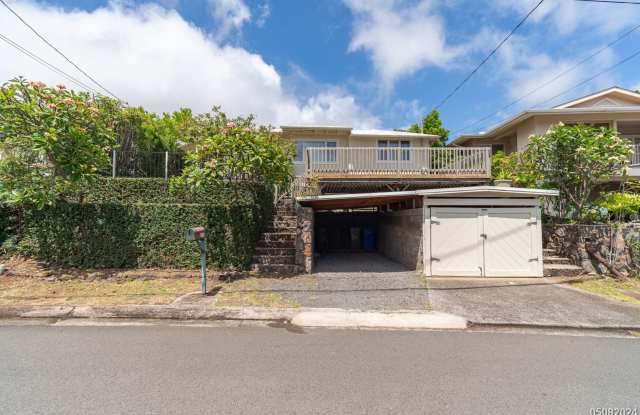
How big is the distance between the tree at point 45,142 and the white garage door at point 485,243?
9.06 meters

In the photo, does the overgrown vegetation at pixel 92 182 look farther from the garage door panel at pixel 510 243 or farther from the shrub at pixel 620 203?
the shrub at pixel 620 203

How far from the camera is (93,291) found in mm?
6273

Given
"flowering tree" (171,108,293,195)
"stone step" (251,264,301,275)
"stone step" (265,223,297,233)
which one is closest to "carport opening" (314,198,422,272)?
"stone step" (251,264,301,275)

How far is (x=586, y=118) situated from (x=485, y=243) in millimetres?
11839

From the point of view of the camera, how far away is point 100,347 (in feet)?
12.6

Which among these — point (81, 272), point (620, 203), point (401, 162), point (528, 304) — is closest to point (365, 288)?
point (528, 304)

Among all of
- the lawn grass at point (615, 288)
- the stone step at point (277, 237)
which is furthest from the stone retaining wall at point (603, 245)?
the stone step at point (277, 237)

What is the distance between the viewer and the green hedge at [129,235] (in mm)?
7543

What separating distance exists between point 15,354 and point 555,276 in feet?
36.9

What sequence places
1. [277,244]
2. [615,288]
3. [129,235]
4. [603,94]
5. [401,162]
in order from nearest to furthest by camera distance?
[615,288] < [129,235] < [277,244] < [401,162] < [603,94]

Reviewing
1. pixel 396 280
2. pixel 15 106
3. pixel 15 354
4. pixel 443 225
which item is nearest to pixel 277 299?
pixel 396 280

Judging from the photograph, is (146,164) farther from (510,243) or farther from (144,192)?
(510,243)

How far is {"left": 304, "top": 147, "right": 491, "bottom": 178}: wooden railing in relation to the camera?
1283 cm

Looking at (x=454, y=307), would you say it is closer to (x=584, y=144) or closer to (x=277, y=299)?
(x=277, y=299)
